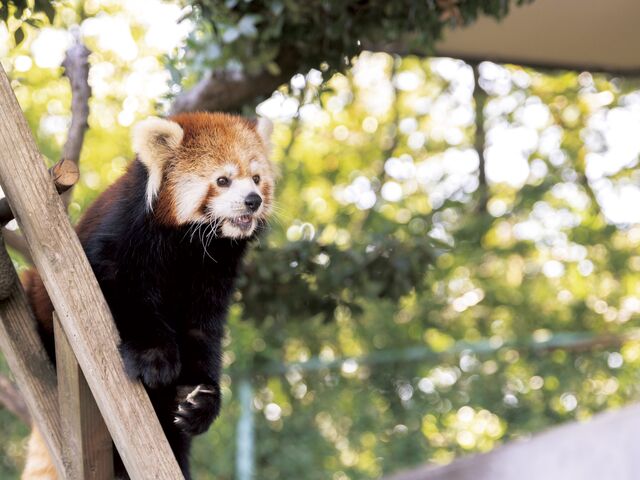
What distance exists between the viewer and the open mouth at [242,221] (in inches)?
91.9

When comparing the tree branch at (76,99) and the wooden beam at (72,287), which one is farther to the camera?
the tree branch at (76,99)

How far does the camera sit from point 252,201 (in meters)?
2.32

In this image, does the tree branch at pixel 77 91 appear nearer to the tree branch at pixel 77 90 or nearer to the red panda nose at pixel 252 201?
the tree branch at pixel 77 90

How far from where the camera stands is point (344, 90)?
8.12 metres

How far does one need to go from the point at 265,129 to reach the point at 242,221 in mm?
478

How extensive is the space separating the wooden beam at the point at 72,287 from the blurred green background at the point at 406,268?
1680 mm

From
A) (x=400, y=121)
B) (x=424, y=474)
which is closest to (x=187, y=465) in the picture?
(x=424, y=474)

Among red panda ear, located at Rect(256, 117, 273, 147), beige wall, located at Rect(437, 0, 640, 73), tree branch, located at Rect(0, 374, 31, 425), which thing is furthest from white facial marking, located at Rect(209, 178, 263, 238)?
beige wall, located at Rect(437, 0, 640, 73)

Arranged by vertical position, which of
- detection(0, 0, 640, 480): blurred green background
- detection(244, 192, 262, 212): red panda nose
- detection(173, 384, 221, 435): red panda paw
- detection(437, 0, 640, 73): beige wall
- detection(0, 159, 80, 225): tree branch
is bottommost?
detection(0, 0, 640, 480): blurred green background

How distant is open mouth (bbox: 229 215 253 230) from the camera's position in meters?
2.33

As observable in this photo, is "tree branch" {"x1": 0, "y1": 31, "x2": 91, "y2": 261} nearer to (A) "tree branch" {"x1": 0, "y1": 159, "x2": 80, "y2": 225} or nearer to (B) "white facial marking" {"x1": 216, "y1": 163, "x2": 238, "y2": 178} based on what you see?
(B) "white facial marking" {"x1": 216, "y1": 163, "x2": 238, "y2": 178}

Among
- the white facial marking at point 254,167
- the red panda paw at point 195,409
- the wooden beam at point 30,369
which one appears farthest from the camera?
the white facial marking at point 254,167

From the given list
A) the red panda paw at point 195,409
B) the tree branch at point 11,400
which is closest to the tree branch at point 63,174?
the red panda paw at point 195,409

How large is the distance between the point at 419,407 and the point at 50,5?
4011 mm
